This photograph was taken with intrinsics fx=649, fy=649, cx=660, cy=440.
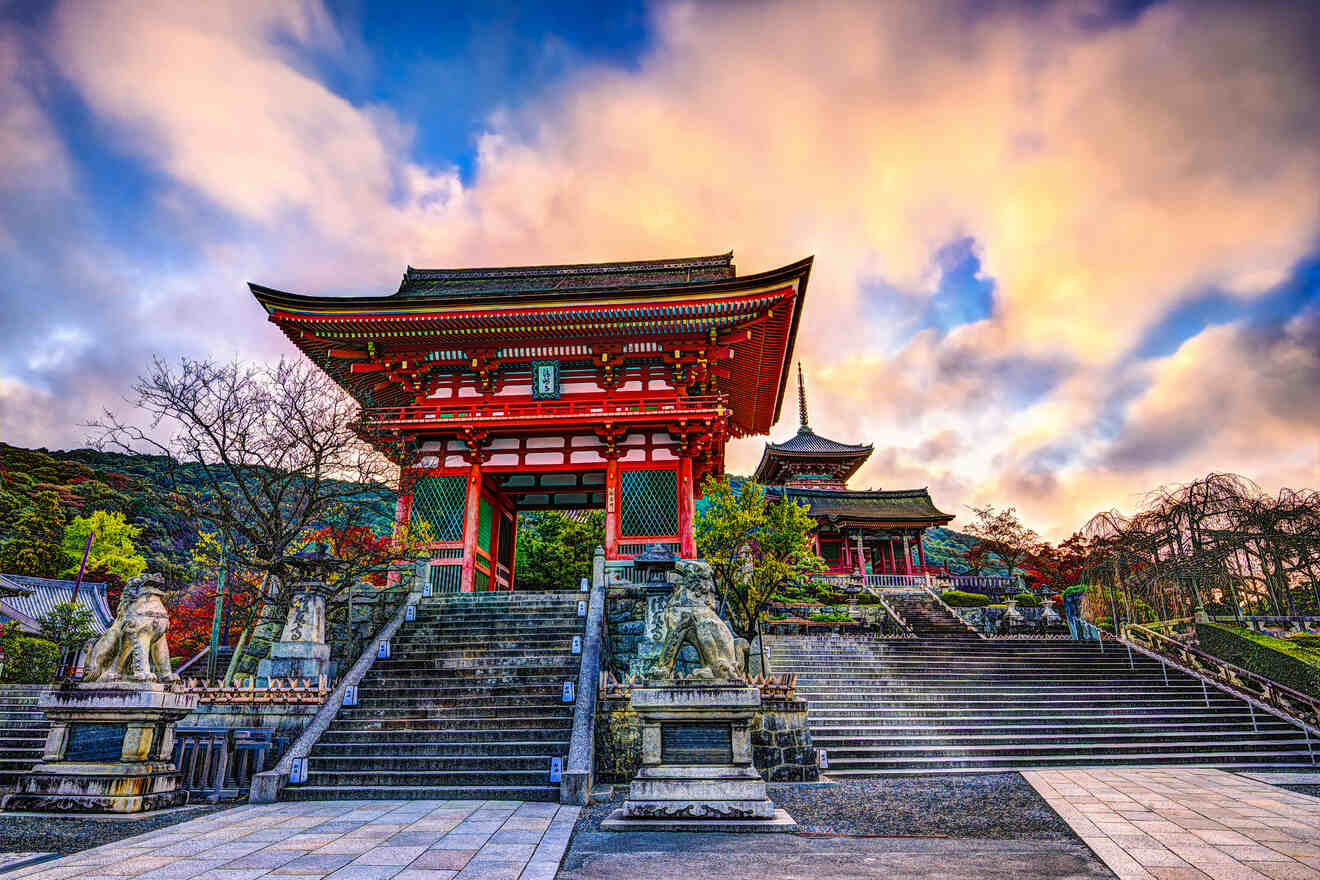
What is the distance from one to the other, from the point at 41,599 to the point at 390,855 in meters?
31.9

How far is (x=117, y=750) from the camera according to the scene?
25.0ft

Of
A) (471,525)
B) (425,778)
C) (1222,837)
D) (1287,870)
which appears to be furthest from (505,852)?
(471,525)

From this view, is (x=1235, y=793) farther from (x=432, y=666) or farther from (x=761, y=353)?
(x=761, y=353)

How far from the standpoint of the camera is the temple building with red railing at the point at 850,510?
36.9 metres

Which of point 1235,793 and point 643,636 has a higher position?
point 643,636

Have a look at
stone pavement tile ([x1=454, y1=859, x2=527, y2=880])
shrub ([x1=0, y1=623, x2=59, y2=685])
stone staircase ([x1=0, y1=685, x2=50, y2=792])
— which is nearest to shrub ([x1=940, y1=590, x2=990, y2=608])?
stone pavement tile ([x1=454, y1=859, x2=527, y2=880])

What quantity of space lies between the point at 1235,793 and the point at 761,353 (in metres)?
14.5

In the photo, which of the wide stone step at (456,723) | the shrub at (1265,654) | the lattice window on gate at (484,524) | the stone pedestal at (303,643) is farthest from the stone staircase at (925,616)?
the stone pedestal at (303,643)

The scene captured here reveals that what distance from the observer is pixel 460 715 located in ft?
32.8

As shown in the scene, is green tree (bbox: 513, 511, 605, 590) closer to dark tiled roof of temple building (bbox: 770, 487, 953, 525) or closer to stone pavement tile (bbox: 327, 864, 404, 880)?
dark tiled roof of temple building (bbox: 770, 487, 953, 525)

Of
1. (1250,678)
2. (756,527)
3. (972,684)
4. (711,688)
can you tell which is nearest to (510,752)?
(711,688)

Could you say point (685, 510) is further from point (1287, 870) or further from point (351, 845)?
point (1287, 870)

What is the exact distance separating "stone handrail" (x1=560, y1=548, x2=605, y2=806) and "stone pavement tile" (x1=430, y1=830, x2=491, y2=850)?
192 cm

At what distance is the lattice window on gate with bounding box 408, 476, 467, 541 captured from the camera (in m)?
16.8
